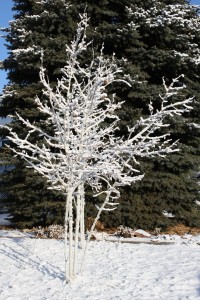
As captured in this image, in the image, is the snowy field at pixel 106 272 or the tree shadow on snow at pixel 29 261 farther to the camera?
the tree shadow on snow at pixel 29 261

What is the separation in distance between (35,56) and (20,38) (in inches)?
30.6

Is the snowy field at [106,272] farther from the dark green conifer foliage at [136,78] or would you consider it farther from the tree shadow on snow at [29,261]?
the dark green conifer foliage at [136,78]

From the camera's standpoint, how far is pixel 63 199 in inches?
413

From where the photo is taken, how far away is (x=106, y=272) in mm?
6105

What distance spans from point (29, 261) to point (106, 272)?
167 cm

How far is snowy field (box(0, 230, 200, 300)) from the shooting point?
509 centimetres

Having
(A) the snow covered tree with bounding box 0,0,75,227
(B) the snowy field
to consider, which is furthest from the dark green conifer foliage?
(B) the snowy field

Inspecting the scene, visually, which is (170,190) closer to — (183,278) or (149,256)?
(149,256)

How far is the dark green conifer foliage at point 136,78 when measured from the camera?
34.4 feet

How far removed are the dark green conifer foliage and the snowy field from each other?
2225 millimetres

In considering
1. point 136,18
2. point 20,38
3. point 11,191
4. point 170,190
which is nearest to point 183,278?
point 170,190

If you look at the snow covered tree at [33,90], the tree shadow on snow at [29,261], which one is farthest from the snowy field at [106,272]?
the snow covered tree at [33,90]

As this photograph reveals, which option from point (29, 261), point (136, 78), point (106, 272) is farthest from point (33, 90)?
point (106, 272)

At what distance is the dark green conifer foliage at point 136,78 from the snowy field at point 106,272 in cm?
222
